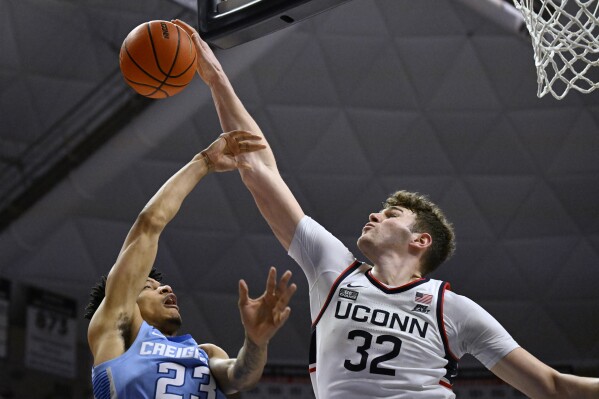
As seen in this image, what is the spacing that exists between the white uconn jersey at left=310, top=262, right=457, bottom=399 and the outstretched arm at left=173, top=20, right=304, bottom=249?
0.48m

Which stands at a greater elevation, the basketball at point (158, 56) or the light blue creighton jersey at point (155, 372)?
the basketball at point (158, 56)

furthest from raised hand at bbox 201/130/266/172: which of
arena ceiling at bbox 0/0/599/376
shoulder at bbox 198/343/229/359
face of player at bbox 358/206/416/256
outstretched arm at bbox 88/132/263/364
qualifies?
arena ceiling at bbox 0/0/599/376

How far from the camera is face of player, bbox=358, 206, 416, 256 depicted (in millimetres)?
4340

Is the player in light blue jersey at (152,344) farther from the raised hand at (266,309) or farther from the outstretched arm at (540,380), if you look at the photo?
the outstretched arm at (540,380)

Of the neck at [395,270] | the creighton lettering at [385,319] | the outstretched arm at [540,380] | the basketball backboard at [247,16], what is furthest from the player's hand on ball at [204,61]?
the outstretched arm at [540,380]

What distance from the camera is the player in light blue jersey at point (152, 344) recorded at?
4.50 metres

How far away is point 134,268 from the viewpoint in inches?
178

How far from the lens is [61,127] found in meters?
12.1

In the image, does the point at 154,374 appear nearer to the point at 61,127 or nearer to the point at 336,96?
the point at 61,127

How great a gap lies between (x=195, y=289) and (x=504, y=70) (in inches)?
223

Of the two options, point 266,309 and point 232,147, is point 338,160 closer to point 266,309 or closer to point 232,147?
point 232,147

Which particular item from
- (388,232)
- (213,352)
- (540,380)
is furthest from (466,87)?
(540,380)

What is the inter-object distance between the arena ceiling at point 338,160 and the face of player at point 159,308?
21.7 feet

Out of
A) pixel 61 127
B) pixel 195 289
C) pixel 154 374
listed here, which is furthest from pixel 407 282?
pixel 195 289
